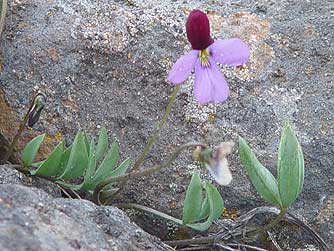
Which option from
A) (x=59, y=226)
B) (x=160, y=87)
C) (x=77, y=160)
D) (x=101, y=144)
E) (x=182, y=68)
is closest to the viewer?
(x=59, y=226)

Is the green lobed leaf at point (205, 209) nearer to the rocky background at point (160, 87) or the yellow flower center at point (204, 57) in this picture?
the rocky background at point (160, 87)

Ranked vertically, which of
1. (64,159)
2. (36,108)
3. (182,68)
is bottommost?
(64,159)

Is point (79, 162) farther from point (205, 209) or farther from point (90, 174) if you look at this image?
point (205, 209)

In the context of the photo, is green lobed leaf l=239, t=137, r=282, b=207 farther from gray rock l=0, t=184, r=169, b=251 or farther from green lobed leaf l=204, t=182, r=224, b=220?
gray rock l=0, t=184, r=169, b=251

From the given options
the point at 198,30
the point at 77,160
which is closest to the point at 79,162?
the point at 77,160

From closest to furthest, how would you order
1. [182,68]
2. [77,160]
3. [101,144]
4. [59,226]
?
[59,226] → [182,68] → [77,160] → [101,144]

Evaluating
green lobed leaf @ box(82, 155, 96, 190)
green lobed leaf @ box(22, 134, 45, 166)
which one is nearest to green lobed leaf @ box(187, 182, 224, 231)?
green lobed leaf @ box(82, 155, 96, 190)
